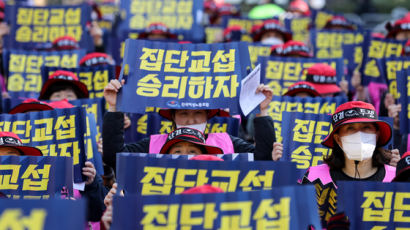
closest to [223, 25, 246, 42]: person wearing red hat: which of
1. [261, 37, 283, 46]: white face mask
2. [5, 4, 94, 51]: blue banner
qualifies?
[261, 37, 283, 46]: white face mask

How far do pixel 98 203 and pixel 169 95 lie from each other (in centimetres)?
111

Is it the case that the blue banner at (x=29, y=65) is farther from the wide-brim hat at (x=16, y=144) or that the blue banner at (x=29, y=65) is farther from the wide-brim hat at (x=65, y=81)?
the wide-brim hat at (x=16, y=144)

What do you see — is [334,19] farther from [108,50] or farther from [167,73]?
[167,73]

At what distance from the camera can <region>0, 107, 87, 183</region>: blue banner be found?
22.5ft

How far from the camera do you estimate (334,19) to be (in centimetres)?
1418

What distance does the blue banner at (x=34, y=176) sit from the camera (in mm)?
5730

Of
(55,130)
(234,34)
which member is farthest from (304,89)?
(234,34)

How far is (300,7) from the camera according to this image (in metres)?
19.0

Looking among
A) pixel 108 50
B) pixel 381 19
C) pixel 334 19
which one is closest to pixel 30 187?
pixel 108 50

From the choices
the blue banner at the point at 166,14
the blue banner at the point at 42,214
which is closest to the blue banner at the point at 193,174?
the blue banner at the point at 42,214

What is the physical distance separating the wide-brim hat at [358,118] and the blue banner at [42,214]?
8.76 ft

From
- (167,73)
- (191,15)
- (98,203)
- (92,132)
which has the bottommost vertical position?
(98,203)

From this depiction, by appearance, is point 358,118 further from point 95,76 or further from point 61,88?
point 95,76

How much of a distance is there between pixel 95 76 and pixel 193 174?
436cm
